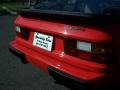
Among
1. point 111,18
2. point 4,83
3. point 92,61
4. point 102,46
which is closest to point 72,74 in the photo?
point 92,61

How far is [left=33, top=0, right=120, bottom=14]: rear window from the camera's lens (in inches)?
155

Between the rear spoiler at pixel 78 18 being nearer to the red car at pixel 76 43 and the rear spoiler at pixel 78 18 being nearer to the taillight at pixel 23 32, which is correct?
the red car at pixel 76 43

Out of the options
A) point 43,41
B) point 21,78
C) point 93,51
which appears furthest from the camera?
point 21,78

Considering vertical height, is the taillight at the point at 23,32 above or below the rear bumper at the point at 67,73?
above

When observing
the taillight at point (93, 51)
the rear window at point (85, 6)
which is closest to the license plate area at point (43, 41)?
the taillight at point (93, 51)

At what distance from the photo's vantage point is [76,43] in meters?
3.46

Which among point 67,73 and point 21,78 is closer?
point 67,73

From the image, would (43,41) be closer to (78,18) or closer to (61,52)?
(61,52)

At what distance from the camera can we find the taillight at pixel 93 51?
10.7ft

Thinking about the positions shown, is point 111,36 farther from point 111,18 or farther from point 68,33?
point 68,33

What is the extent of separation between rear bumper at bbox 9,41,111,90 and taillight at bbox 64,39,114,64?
0.55 ft

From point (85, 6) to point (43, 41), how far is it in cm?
79

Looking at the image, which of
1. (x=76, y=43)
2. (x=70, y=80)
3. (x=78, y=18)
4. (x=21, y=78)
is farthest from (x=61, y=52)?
(x=21, y=78)

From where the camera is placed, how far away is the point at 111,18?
10.7ft
